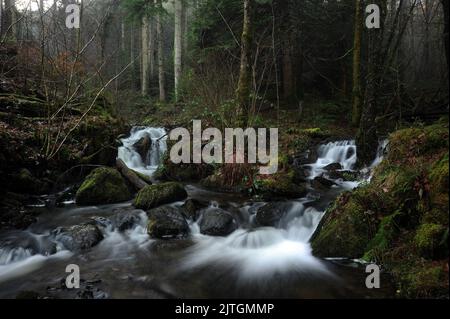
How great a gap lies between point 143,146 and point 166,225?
21.4 ft

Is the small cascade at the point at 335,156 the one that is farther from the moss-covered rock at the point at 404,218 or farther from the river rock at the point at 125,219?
the river rock at the point at 125,219

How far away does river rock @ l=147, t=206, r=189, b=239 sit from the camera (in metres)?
6.95

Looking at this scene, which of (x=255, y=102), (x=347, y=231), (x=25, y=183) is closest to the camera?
(x=347, y=231)

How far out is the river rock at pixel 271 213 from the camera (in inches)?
294

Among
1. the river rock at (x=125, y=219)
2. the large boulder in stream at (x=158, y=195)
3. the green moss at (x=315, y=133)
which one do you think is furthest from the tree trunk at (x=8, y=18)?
the green moss at (x=315, y=133)

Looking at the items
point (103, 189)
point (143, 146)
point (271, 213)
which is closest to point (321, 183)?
point (271, 213)

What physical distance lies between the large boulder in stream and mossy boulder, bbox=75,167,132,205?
75 centimetres

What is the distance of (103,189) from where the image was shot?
344 inches

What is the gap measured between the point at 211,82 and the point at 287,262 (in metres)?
6.99

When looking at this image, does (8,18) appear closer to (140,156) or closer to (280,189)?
(140,156)

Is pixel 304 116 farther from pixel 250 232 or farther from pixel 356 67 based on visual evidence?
pixel 250 232

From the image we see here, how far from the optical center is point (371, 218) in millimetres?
5535

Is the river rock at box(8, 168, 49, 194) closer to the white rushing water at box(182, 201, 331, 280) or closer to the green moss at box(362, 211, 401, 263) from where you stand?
the white rushing water at box(182, 201, 331, 280)

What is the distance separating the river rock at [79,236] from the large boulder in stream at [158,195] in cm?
135
